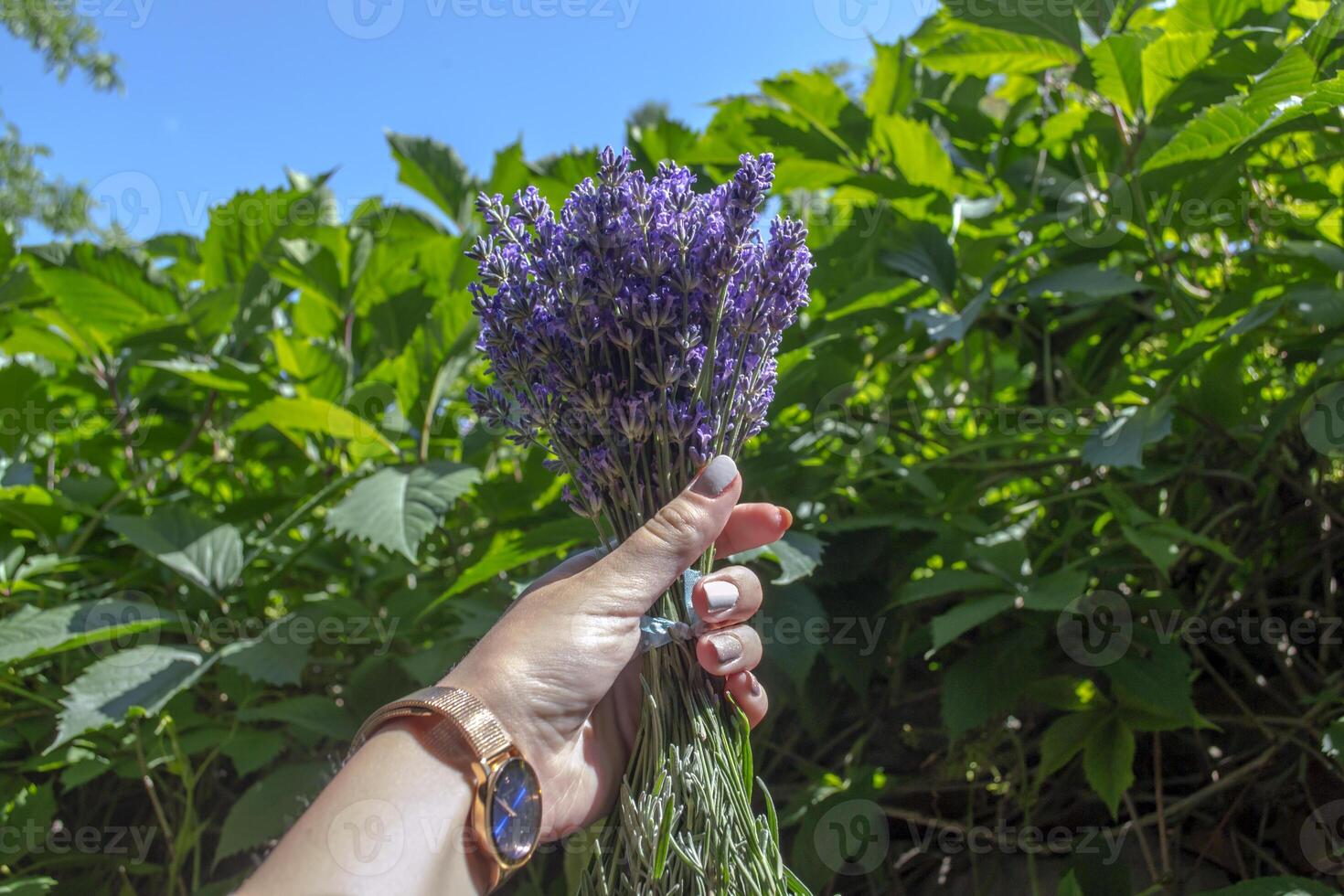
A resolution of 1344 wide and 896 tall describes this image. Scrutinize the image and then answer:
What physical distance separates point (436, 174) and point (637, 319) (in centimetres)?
132

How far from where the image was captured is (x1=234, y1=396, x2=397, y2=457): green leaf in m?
1.49

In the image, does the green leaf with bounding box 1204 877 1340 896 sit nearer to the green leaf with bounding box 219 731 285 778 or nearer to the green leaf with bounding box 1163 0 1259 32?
the green leaf with bounding box 1163 0 1259 32

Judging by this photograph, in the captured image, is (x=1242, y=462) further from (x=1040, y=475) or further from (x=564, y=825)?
(x=564, y=825)

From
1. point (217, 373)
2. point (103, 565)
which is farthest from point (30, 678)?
point (217, 373)

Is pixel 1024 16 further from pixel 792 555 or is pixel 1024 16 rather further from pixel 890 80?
pixel 792 555

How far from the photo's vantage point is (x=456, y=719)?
814 mm

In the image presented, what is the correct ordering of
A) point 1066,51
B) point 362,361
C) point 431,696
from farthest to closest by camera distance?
point 362,361 → point 1066,51 → point 431,696

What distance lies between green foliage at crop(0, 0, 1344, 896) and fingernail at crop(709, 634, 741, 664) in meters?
0.26

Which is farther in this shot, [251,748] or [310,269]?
[310,269]

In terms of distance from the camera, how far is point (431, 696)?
827 millimetres

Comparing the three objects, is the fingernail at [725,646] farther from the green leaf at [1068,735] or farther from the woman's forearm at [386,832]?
the green leaf at [1068,735]

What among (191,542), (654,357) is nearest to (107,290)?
(191,542)

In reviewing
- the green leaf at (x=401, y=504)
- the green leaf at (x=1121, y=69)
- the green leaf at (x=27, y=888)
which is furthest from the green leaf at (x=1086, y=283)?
the green leaf at (x=27, y=888)

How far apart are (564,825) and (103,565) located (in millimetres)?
1293
